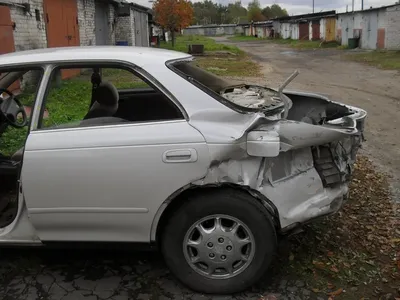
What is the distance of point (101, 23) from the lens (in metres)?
Result: 22.3

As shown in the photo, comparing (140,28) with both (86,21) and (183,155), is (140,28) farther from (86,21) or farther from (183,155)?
(183,155)

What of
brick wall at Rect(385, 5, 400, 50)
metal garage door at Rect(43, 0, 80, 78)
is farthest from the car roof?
brick wall at Rect(385, 5, 400, 50)

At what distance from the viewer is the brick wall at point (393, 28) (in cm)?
3030

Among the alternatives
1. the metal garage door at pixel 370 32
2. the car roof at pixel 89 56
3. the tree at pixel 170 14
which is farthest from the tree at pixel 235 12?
the car roof at pixel 89 56

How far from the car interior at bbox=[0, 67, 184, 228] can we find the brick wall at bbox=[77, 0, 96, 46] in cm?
1499

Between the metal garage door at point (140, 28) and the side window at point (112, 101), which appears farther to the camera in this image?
the metal garage door at point (140, 28)

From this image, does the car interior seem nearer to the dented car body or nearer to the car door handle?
the car door handle

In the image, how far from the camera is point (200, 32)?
322 feet

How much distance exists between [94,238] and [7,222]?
75 cm

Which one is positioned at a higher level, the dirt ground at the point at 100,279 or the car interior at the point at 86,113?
the car interior at the point at 86,113

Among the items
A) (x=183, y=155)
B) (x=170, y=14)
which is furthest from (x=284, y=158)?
(x=170, y=14)

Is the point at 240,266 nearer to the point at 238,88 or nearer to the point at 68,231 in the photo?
the point at 68,231

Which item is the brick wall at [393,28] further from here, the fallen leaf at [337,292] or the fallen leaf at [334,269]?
the fallen leaf at [337,292]

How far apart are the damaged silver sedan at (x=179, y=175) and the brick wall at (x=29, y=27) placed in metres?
10.4
